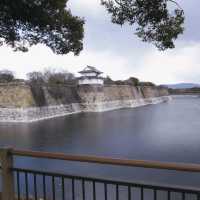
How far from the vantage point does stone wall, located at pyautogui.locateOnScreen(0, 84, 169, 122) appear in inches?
1184

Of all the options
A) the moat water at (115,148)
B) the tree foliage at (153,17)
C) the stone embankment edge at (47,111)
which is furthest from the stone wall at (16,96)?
the tree foliage at (153,17)

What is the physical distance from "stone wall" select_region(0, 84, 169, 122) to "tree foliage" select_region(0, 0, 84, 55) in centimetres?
2389

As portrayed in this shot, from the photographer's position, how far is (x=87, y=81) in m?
48.1

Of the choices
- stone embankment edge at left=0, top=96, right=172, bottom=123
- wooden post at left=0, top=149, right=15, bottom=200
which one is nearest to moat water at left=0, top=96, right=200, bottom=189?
wooden post at left=0, top=149, right=15, bottom=200

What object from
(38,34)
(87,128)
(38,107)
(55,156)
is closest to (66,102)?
(38,107)

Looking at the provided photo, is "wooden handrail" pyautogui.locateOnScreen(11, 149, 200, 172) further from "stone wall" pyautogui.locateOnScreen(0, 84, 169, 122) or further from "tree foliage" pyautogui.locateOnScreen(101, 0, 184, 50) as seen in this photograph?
"stone wall" pyautogui.locateOnScreen(0, 84, 169, 122)

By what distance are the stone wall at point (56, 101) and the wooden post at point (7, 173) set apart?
2629 centimetres

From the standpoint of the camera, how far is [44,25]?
5.66 meters

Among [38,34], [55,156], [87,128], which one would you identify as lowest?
[87,128]

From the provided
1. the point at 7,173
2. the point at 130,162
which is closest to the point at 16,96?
the point at 7,173

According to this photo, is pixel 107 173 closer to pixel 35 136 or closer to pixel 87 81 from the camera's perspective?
pixel 35 136

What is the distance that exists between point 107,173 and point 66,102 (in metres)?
28.8

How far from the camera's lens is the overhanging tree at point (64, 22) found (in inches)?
170

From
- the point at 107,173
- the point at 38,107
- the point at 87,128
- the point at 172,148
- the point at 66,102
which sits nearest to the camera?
the point at 107,173
